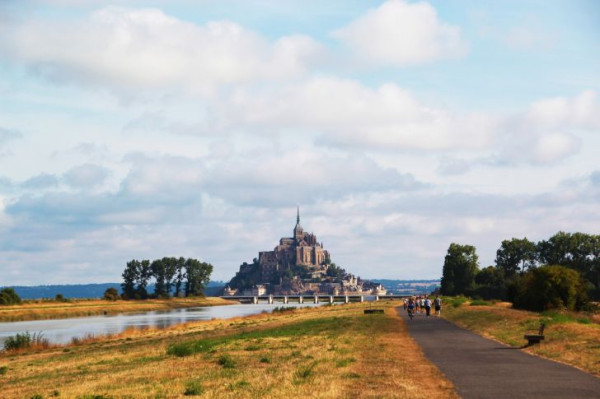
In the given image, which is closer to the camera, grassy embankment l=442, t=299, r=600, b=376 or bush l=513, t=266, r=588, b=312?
grassy embankment l=442, t=299, r=600, b=376

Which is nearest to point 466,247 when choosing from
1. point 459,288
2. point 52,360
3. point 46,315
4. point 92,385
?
point 459,288

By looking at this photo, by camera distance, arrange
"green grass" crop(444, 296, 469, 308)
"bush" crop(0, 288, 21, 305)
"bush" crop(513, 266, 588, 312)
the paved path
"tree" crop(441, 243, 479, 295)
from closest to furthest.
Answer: the paved path → "bush" crop(513, 266, 588, 312) → "green grass" crop(444, 296, 469, 308) → "bush" crop(0, 288, 21, 305) → "tree" crop(441, 243, 479, 295)

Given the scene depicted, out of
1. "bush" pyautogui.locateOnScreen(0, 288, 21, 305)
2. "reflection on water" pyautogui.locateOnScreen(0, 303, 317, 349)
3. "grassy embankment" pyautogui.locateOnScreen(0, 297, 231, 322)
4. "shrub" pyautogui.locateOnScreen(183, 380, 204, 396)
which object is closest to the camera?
"shrub" pyautogui.locateOnScreen(183, 380, 204, 396)

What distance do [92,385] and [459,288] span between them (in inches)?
6291

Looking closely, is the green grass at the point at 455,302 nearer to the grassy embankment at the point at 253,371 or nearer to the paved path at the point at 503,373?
the grassy embankment at the point at 253,371

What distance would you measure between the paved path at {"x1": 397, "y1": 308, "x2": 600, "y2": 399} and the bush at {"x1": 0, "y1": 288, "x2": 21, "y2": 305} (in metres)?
127

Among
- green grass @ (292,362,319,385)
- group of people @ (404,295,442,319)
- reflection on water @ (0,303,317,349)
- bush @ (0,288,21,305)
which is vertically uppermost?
bush @ (0,288,21,305)

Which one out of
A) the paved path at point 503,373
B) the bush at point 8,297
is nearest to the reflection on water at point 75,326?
the bush at point 8,297

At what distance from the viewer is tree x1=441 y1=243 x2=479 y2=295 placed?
17888cm

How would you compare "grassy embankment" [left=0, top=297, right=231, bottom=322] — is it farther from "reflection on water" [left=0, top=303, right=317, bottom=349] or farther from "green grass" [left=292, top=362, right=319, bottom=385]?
"green grass" [left=292, top=362, right=319, bottom=385]

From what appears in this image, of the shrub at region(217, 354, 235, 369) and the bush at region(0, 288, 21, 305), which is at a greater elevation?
the bush at region(0, 288, 21, 305)

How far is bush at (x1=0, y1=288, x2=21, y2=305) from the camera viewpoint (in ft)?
479

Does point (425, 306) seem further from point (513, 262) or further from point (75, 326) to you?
point (513, 262)

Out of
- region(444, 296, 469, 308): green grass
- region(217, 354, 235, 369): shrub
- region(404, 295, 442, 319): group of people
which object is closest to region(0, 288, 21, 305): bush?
region(444, 296, 469, 308): green grass
